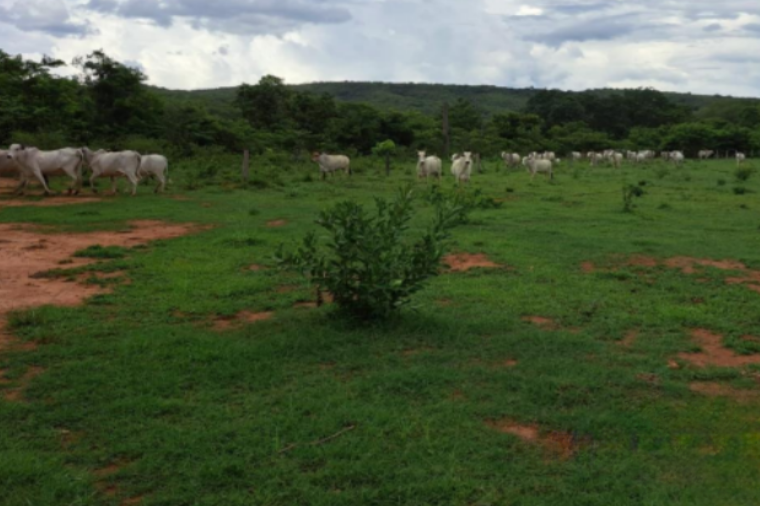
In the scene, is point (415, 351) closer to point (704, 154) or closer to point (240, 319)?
point (240, 319)

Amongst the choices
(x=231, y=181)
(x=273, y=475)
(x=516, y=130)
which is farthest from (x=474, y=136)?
(x=273, y=475)

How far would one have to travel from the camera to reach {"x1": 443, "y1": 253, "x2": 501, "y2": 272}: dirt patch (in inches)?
374

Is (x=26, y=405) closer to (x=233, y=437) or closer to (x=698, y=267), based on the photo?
(x=233, y=437)

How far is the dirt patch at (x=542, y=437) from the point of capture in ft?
14.2

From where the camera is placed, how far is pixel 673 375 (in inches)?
220

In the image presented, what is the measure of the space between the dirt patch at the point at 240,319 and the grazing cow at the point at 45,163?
497 inches

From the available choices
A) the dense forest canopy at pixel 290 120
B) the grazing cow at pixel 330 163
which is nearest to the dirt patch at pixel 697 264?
the grazing cow at pixel 330 163

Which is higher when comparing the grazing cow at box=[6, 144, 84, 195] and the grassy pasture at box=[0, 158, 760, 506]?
the grazing cow at box=[6, 144, 84, 195]

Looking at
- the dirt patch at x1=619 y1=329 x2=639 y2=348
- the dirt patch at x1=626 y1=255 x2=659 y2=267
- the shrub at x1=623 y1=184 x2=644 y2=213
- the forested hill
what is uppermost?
the forested hill

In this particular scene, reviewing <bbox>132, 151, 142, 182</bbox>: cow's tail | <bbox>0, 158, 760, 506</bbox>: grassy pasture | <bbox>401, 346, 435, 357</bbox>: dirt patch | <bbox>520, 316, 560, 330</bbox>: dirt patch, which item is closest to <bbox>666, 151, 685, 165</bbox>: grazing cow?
<bbox>132, 151, 142, 182</bbox>: cow's tail

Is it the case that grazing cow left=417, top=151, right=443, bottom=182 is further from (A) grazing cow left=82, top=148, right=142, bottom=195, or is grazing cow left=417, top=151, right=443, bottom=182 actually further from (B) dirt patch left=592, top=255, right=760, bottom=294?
(B) dirt patch left=592, top=255, right=760, bottom=294

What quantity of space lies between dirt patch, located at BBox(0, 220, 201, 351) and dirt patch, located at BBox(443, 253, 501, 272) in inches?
165

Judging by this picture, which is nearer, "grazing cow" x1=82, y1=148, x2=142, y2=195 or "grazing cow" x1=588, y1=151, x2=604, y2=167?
"grazing cow" x1=82, y1=148, x2=142, y2=195

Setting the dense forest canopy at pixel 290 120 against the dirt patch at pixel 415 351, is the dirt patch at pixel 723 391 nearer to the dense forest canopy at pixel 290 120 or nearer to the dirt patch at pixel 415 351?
the dirt patch at pixel 415 351
